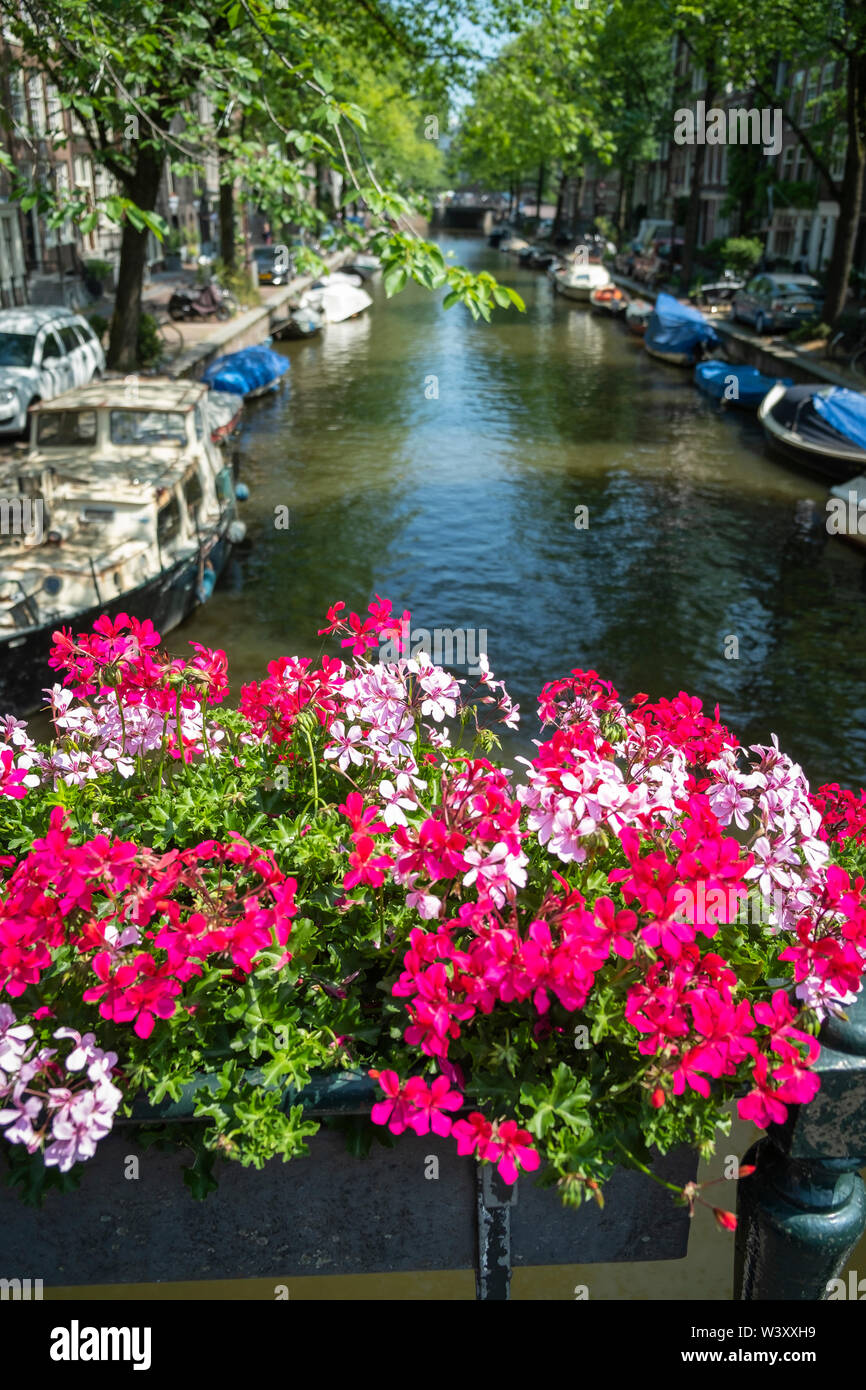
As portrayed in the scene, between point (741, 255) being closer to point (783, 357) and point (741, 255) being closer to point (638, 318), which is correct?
point (638, 318)

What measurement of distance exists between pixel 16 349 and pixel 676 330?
18943 millimetres

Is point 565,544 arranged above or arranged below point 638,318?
below

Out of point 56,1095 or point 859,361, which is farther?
point 859,361

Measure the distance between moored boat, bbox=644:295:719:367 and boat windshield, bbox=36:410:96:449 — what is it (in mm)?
22423

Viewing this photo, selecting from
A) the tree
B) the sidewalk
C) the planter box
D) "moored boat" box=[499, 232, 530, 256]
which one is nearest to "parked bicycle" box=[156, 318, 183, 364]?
the tree

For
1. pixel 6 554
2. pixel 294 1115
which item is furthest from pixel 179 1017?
pixel 6 554

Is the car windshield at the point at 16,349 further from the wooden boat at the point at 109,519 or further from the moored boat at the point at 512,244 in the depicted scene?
the moored boat at the point at 512,244

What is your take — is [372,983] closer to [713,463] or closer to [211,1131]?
[211,1131]

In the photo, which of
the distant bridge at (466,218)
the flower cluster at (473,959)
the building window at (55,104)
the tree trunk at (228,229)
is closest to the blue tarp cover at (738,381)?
the building window at (55,104)

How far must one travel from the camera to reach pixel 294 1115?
2.07m

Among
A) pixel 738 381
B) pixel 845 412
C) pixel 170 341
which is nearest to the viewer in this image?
pixel 845 412

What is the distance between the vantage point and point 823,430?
63.4ft

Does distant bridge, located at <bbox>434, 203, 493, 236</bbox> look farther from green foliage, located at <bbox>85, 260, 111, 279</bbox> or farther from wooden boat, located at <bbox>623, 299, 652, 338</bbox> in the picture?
green foliage, located at <bbox>85, 260, 111, 279</bbox>

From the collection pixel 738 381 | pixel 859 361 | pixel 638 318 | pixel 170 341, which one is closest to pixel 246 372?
pixel 170 341
